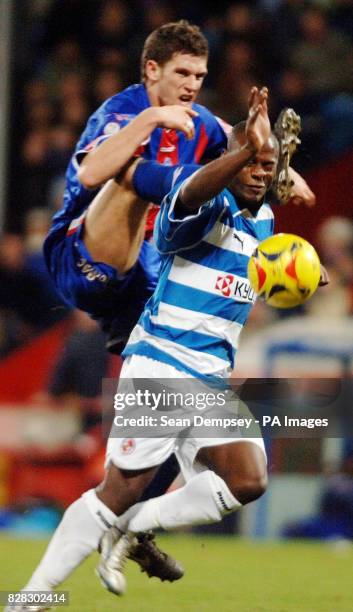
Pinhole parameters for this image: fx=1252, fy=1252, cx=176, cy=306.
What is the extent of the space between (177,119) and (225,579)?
8.37 feet

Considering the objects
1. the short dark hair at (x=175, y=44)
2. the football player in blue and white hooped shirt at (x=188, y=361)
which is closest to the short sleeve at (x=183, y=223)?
the football player in blue and white hooped shirt at (x=188, y=361)

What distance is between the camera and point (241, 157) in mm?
3980

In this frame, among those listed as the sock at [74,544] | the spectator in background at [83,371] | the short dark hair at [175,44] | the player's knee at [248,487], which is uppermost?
the short dark hair at [175,44]

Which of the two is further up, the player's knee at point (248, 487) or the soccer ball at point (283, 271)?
the soccer ball at point (283, 271)

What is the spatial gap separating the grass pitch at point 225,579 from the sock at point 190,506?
56 centimetres

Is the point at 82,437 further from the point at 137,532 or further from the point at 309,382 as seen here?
the point at 137,532

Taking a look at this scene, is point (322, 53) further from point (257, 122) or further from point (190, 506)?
point (190, 506)

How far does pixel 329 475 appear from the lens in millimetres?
8008

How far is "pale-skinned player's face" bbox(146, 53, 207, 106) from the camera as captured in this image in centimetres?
543

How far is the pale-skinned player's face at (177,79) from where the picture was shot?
543 centimetres

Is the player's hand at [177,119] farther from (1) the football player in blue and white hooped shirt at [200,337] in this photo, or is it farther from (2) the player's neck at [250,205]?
(2) the player's neck at [250,205]

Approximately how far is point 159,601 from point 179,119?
6.50ft

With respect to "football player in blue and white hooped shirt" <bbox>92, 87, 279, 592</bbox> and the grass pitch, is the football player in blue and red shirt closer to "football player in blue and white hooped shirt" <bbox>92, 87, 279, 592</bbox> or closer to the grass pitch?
"football player in blue and white hooped shirt" <bbox>92, 87, 279, 592</bbox>

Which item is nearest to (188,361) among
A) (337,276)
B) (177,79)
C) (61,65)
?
(177,79)
